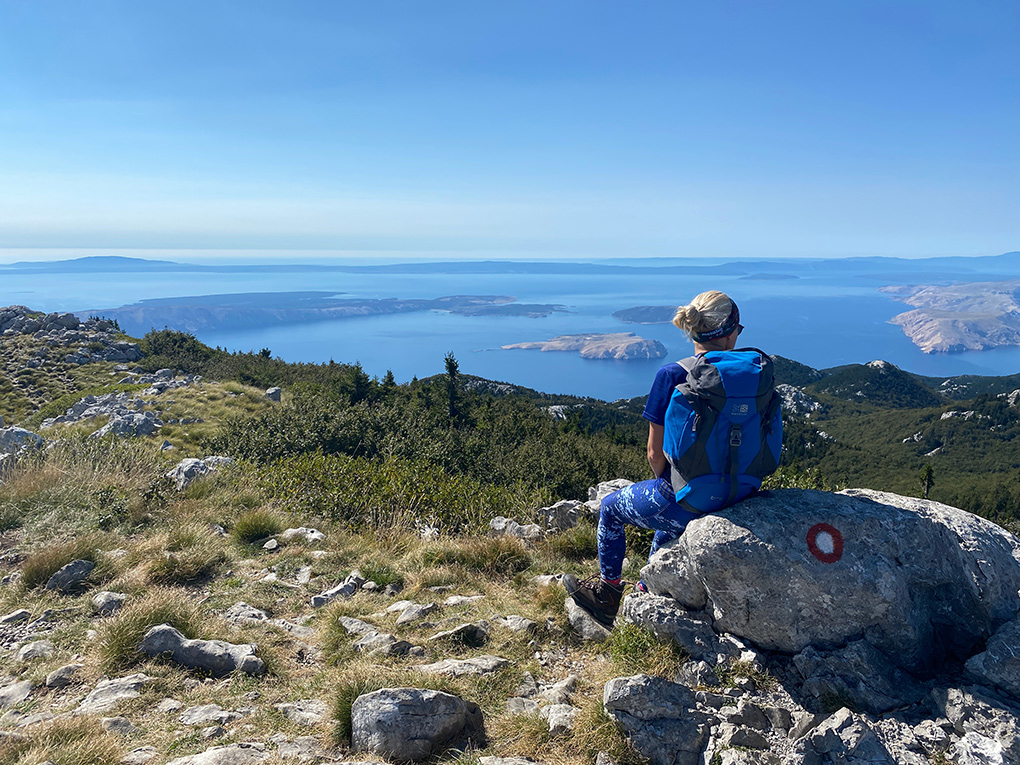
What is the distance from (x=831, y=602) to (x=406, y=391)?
3647cm

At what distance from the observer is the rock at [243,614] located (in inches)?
189

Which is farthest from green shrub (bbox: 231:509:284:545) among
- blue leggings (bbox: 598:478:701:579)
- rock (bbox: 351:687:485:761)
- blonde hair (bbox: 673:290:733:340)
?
blonde hair (bbox: 673:290:733:340)

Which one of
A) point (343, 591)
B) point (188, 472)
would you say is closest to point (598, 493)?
point (343, 591)

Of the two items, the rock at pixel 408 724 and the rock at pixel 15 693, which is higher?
the rock at pixel 408 724

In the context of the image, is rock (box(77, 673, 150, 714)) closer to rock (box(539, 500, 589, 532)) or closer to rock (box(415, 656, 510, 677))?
rock (box(415, 656, 510, 677))

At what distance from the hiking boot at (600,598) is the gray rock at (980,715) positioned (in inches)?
85.5

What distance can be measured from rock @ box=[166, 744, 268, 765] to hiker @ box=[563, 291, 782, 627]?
2.93m

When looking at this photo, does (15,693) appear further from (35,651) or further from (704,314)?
(704,314)

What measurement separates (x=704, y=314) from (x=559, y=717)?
2.88 meters

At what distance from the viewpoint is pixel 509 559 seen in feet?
20.1

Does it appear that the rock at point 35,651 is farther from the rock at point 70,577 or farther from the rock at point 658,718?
the rock at point 658,718

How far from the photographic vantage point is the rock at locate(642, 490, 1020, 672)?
10.7ft

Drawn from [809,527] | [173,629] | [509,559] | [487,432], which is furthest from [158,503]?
[487,432]

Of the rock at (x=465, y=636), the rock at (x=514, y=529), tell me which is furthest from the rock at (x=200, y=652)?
the rock at (x=514, y=529)
